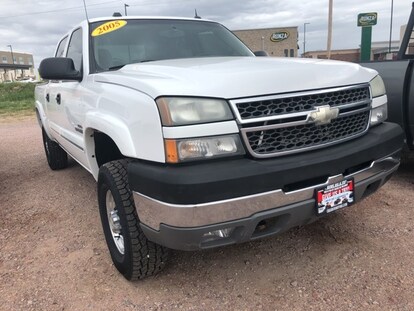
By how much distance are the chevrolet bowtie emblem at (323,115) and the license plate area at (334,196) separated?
381 millimetres

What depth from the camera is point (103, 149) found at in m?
3.36

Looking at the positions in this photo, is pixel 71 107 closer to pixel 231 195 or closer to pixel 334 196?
pixel 231 195

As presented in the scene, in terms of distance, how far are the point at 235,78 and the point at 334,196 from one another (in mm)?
927

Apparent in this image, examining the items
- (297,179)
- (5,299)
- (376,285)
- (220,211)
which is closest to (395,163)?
(376,285)

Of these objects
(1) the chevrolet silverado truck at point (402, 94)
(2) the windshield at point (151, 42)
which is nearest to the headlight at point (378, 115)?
(1) the chevrolet silverado truck at point (402, 94)

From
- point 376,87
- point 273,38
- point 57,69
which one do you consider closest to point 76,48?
point 57,69

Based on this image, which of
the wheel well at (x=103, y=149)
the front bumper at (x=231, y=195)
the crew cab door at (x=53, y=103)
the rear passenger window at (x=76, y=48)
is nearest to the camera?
the front bumper at (x=231, y=195)

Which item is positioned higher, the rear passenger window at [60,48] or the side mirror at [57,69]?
the rear passenger window at [60,48]

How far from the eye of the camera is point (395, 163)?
2959 millimetres

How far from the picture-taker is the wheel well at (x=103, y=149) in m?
3.24

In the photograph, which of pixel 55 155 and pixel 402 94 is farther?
pixel 55 155

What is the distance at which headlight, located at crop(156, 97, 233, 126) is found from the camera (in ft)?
7.18

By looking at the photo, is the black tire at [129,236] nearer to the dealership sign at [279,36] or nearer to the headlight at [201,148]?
the headlight at [201,148]

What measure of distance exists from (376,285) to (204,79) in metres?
1.70
